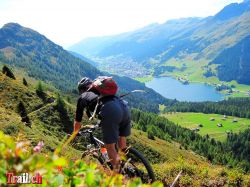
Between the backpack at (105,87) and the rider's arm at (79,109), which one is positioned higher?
the backpack at (105,87)

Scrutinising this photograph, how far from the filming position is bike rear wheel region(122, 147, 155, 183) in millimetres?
8789

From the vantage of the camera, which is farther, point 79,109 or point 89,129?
point 89,129

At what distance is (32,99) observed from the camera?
72125 millimetres

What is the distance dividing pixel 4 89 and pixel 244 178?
59614 millimetres

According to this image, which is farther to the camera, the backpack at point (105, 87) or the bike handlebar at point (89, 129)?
the bike handlebar at point (89, 129)

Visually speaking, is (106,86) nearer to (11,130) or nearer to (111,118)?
(111,118)

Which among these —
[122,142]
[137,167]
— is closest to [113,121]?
[122,142]

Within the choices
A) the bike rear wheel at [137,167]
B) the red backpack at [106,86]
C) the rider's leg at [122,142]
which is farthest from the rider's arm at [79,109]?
the bike rear wheel at [137,167]

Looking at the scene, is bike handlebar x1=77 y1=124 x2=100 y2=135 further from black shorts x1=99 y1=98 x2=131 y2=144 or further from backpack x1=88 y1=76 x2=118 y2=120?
backpack x1=88 y1=76 x2=118 y2=120

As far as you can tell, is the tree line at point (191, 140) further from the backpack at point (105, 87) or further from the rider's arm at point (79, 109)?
the backpack at point (105, 87)

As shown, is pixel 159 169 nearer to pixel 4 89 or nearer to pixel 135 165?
pixel 135 165

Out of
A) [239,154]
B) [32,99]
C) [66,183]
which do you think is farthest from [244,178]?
[239,154]

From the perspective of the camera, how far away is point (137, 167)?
30.1 ft

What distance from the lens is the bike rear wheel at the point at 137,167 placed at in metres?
8.79
